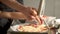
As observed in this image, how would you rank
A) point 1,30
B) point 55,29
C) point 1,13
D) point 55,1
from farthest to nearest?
point 55,1
point 1,30
point 1,13
point 55,29

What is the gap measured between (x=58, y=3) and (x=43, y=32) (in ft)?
3.17

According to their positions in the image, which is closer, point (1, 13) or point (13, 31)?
point (1, 13)

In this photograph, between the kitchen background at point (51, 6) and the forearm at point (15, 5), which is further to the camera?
the kitchen background at point (51, 6)

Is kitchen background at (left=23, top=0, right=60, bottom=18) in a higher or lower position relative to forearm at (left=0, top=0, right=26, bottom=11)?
lower

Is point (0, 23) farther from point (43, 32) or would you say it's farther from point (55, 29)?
point (55, 29)

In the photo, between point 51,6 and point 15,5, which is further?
point 51,6

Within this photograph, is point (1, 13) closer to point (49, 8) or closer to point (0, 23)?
point (0, 23)

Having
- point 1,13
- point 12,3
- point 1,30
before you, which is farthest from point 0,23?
point 12,3

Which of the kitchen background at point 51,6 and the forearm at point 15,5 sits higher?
the forearm at point 15,5

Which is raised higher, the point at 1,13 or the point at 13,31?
the point at 1,13

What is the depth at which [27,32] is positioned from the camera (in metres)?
1.01

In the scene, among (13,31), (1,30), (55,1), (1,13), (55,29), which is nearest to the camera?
(55,29)

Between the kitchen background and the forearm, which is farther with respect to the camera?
the kitchen background

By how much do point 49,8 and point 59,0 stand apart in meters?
0.14
